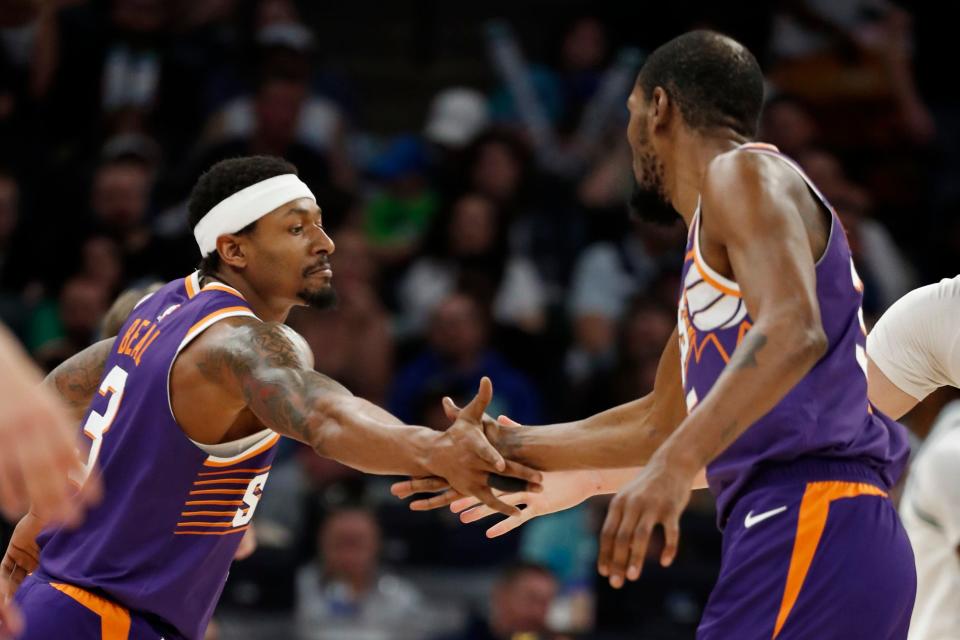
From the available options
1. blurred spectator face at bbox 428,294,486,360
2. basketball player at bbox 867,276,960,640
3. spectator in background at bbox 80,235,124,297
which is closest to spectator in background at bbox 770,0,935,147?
blurred spectator face at bbox 428,294,486,360

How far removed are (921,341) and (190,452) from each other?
8.24 feet

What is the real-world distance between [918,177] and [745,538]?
810cm

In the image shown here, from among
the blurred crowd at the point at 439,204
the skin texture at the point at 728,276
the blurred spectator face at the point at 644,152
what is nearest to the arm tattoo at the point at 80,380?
the skin texture at the point at 728,276

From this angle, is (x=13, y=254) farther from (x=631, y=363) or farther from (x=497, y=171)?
(x=631, y=363)

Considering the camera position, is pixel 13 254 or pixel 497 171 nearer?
pixel 13 254

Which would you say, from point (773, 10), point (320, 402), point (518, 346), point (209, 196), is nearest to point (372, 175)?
point (518, 346)

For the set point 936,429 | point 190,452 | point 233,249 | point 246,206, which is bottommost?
point 936,429

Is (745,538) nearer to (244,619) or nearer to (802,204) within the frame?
(802,204)

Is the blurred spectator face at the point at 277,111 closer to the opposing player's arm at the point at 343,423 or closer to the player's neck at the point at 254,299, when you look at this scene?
the player's neck at the point at 254,299

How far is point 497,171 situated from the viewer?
11211 millimetres

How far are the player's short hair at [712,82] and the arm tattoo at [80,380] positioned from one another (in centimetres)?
225

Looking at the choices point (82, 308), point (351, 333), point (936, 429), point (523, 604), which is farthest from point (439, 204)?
point (936, 429)

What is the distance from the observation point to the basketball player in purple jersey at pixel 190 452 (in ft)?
14.6

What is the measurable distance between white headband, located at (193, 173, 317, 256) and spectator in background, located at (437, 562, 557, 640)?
148 inches
